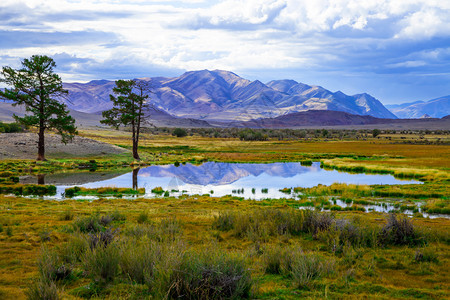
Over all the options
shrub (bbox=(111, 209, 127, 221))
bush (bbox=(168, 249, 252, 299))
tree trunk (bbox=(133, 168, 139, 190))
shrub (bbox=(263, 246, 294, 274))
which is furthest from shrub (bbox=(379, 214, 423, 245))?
tree trunk (bbox=(133, 168, 139, 190))

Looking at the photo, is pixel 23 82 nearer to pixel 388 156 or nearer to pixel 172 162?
pixel 172 162

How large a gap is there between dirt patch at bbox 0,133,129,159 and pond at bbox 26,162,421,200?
491 inches

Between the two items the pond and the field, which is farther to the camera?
the pond

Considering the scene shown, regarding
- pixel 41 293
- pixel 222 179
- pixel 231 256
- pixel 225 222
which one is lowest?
pixel 222 179

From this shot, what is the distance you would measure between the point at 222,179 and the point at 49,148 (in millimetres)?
26102

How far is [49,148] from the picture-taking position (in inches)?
1773

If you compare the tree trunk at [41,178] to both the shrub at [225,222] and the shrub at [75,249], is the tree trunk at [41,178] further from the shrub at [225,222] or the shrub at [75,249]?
the shrub at [75,249]

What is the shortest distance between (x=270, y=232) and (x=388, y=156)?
151 feet

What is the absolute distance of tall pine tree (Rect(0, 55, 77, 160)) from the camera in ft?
120

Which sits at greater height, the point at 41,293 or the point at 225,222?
the point at 41,293

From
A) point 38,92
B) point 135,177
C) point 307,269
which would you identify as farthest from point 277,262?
point 38,92

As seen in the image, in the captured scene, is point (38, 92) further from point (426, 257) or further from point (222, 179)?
point (426, 257)

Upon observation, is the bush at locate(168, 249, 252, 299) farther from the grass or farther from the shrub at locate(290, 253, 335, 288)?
the shrub at locate(290, 253, 335, 288)

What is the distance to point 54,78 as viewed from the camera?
125 feet
